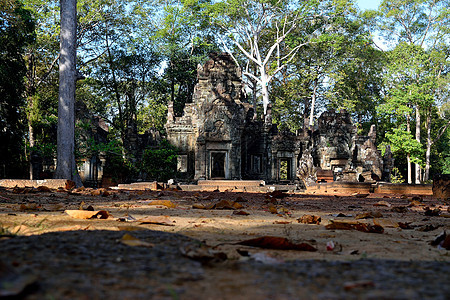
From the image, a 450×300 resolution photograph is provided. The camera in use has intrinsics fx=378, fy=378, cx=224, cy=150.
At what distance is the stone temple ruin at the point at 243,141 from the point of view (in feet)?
70.8

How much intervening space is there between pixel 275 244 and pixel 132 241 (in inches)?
31.7

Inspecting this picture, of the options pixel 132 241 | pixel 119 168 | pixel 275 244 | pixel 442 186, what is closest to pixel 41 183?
pixel 132 241

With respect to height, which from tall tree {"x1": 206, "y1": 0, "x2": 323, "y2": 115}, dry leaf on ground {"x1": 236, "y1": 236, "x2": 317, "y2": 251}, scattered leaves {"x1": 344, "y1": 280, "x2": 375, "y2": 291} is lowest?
dry leaf on ground {"x1": 236, "y1": 236, "x2": 317, "y2": 251}

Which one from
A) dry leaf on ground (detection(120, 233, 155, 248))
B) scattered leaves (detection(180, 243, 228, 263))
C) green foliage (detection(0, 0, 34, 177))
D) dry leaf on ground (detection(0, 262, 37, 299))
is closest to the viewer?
dry leaf on ground (detection(0, 262, 37, 299))

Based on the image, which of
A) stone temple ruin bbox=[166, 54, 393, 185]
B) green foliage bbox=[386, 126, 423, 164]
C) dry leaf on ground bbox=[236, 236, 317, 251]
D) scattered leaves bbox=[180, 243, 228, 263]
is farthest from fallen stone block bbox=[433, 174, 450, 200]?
green foliage bbox=[386, 126, 423, 164]

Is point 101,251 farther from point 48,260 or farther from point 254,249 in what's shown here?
point 254,249

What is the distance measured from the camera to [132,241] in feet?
6.38

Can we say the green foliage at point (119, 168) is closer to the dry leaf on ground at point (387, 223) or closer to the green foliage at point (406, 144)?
the dry leaf on ground at point (387, 223)

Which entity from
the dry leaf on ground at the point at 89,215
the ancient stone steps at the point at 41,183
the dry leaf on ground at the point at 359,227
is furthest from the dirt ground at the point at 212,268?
the ancient stone steps at the point at 41,183

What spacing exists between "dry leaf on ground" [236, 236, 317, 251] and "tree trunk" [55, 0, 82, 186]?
10702 millimetres

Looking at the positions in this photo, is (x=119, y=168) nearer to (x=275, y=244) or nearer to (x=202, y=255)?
(x=275, y=244)

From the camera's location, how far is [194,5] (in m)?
31.1

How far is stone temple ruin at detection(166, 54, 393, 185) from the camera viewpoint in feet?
70.8

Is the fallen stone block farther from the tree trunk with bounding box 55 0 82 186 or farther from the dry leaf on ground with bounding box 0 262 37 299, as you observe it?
the tree trunk with bounding box 55 0 82 186
